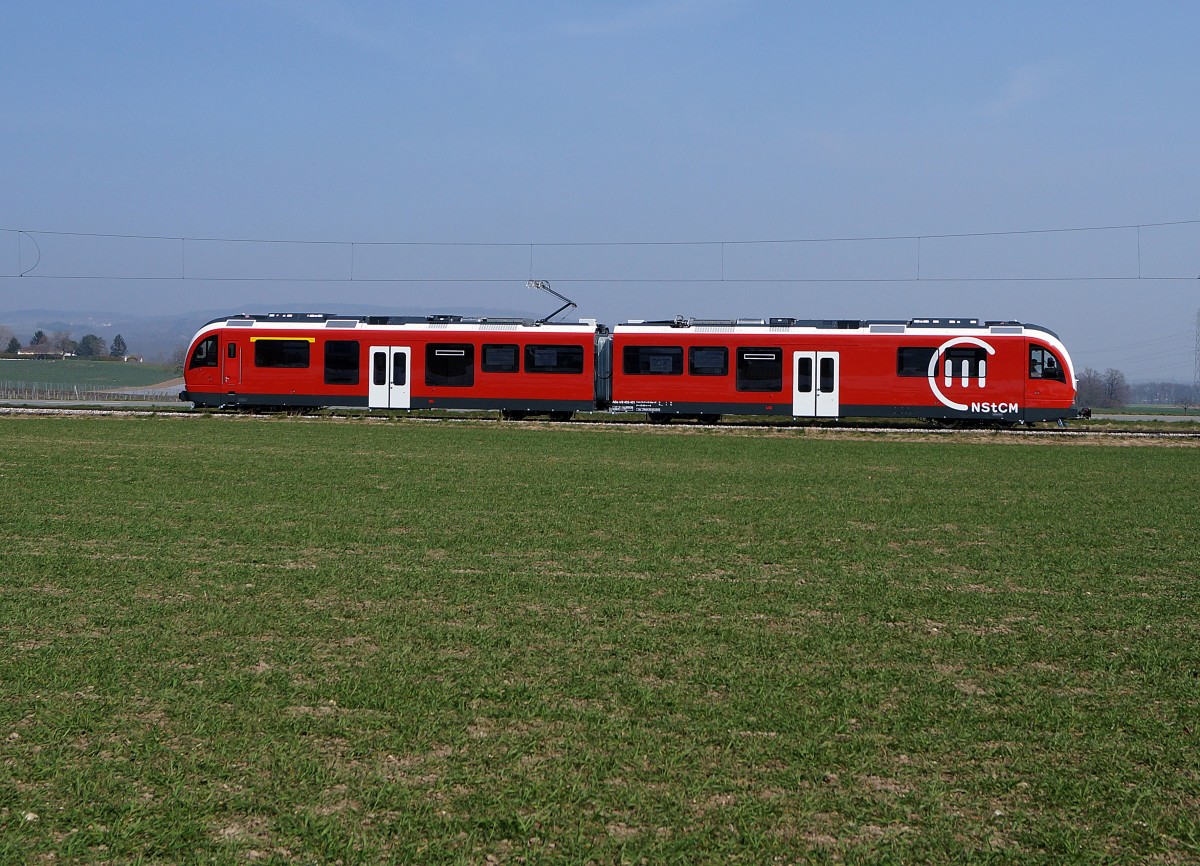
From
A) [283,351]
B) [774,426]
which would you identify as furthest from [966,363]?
[283,351]

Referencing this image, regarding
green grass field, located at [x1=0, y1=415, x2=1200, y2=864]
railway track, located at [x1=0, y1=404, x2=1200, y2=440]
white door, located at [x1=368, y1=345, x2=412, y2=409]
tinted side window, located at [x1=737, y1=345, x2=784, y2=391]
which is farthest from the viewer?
white door, located at [x1=368, y1=345, x2=412, y2=409]

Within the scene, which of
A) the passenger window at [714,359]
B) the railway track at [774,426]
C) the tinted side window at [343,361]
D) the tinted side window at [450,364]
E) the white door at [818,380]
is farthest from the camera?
the tinted side window at [343,361]

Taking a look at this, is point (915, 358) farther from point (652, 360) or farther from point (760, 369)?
point (652, 360)

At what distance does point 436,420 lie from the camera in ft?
124

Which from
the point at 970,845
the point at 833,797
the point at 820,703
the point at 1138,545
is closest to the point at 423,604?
the point at 820,703

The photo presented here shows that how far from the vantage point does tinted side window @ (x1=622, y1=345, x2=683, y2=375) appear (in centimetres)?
3706

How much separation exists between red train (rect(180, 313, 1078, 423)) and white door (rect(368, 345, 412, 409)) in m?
0.05

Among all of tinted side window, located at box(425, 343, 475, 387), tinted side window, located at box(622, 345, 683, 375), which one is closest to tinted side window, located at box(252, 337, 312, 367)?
tinted side window, located at box(425, 343, 475, 387)

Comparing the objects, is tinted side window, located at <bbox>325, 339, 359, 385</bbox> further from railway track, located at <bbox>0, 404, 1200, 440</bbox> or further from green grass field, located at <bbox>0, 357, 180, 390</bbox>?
green grass field, located at <bbox>0, 357, 180, 390</bbox>

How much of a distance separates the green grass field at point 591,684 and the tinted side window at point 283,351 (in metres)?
23.7

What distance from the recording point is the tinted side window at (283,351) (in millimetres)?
38500

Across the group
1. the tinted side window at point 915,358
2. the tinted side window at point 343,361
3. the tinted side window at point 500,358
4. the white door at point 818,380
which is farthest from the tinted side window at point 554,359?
the tinted side window at point 915,358

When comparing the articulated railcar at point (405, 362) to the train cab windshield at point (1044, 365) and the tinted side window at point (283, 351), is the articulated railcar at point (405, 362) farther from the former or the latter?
the train cab windshield at point (1044, 365)

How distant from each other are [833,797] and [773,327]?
32.2 m
